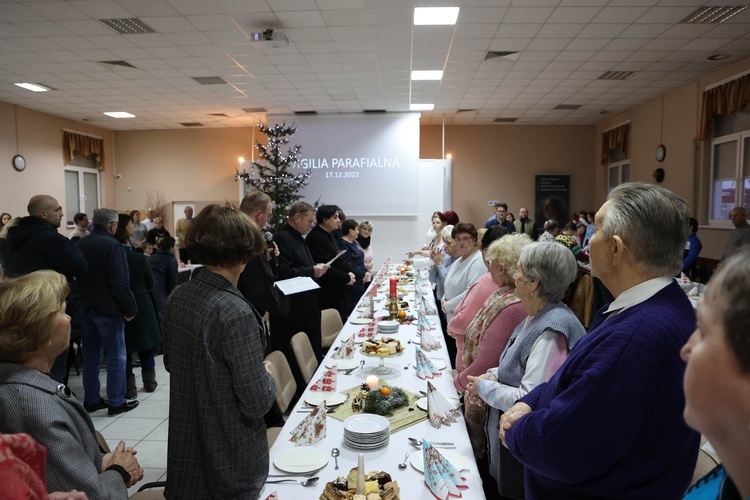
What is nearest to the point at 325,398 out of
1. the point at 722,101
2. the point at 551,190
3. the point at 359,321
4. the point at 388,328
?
the point at 388,328

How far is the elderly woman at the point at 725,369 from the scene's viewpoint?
596mm

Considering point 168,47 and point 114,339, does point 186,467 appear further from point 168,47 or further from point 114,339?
point 168,47

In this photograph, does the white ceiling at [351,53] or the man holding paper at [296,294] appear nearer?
the man holding paper at [296,294]

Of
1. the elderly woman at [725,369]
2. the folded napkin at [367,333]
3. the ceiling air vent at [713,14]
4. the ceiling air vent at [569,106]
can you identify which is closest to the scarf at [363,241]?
the folded napkin at [367,333]

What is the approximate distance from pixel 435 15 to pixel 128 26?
357cm

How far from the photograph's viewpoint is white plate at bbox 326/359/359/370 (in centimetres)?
263

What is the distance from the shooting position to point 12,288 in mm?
1312

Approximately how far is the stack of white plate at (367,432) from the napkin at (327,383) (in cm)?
42

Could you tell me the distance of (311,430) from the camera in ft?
5.79

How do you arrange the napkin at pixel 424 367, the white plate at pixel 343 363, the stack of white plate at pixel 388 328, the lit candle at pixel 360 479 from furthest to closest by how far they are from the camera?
the stack of white plate at pixel 388 328 < the white plate at pixel 343 363 < the napkin at pixel 424 367 < the lit candle at pixel 360 479

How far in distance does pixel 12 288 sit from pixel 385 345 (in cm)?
189

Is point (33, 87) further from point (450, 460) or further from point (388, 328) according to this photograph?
point (450, 460)

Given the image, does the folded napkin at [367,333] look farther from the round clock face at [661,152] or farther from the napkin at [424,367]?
the round clock face at [661,152]

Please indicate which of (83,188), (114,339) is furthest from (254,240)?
(83,188)
